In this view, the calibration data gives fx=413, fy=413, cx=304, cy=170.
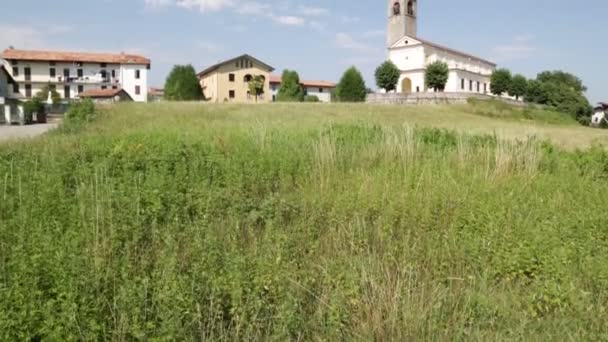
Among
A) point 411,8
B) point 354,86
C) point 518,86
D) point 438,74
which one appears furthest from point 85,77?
point 518,86

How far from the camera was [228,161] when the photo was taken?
6.67m

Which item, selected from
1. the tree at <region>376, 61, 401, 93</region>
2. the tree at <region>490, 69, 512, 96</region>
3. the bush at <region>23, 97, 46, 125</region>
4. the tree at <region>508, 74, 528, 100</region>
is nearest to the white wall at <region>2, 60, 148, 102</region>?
the bush at <region>23, 97, 46, 125</region>

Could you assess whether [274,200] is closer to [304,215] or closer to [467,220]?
[304,215]

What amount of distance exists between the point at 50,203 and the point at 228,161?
110 inches

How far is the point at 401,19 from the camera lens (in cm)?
7931

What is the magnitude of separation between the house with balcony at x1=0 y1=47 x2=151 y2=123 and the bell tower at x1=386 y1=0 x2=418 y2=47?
4717cm

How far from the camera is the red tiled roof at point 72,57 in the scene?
2781 inches

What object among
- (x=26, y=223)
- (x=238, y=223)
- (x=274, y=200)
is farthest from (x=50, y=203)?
(x=274, y=200)

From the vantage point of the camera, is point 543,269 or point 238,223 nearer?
point 543,269

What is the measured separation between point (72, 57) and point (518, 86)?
251ft

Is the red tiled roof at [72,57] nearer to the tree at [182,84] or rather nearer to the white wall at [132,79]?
the white wall at [132,79]

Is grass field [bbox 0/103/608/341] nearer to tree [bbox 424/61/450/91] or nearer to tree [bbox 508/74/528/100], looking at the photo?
tree [bbox 424/61/450/91]

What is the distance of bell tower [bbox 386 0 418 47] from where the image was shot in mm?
78688

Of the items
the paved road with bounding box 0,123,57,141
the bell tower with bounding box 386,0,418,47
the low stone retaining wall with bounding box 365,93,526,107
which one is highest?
the bell tower with bounding box 386,0,418,47
